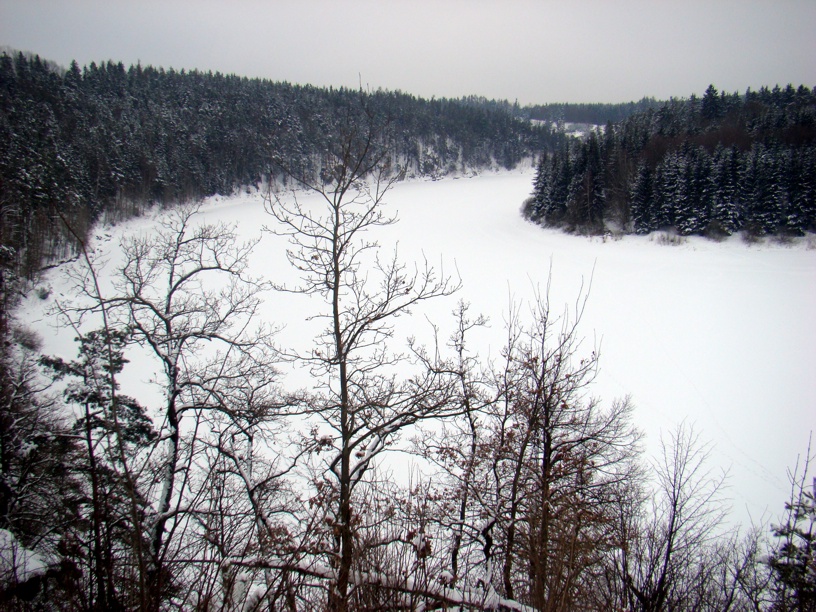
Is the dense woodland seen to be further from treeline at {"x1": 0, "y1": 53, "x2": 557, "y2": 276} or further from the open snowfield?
the open snowfield

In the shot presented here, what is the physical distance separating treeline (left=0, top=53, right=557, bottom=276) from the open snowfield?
7.15m

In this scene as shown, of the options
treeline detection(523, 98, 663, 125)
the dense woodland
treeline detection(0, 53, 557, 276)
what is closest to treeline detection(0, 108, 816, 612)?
the dense woodland

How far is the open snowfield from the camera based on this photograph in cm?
1504

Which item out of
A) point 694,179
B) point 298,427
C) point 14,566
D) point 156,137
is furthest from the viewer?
point 156,137

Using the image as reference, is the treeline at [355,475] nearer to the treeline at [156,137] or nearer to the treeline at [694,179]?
the treeline at [156,137]

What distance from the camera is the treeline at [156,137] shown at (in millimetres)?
35594

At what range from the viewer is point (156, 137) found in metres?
70.5

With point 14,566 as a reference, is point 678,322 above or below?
below

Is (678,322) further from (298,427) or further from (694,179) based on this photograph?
(694,179)

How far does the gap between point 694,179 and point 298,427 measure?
158 ft

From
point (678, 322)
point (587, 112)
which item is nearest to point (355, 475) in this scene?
point (678, 322)

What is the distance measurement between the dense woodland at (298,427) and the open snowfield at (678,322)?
119 centimetres

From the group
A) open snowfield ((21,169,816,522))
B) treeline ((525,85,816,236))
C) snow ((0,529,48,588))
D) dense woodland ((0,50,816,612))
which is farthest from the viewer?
treeline ((525,85,816,236))

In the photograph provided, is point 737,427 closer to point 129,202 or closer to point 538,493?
point 538,493
